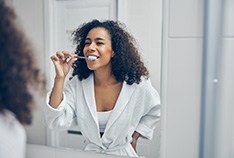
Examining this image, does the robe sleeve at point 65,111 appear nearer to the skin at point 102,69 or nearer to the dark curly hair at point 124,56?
the skin at point 102,69

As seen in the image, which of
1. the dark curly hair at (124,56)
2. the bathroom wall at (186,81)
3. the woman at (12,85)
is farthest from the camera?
the dark curly hair at (124,56)

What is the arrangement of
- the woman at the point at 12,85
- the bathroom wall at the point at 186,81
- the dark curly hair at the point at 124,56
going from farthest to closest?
the dark curly hair at the point at 124,56 → the bathroom wall at the point at 186,81 → the woman at the point at 12,85

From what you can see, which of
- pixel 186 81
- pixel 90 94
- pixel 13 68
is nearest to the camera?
pixel 13 68

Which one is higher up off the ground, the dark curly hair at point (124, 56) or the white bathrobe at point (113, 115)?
the dark curly hair at point (124, 56)

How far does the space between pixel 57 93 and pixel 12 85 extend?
368mm

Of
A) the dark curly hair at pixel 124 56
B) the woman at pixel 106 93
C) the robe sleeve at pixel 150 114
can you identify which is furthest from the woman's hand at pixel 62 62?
the robe sleeve at pixel 150 114

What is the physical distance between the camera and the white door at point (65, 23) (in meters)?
1.02

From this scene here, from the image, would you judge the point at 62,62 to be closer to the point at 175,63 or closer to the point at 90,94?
the point at 90,94

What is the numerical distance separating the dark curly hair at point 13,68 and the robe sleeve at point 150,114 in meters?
0.36

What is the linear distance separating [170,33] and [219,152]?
0.36m

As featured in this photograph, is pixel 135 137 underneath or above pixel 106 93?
underneath

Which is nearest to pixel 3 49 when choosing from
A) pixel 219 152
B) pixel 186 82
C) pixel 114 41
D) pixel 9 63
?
pixel 9 63

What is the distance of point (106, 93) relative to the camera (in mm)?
1015

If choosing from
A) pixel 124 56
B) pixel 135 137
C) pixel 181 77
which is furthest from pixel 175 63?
pixel 135 137
